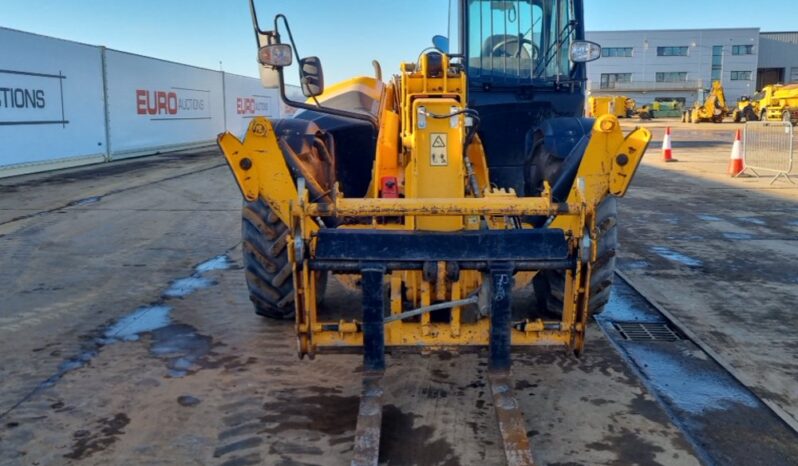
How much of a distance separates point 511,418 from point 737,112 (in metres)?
49.0

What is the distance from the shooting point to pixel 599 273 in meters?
4.77

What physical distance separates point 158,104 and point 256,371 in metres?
20.2

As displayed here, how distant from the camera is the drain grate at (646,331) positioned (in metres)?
5.21

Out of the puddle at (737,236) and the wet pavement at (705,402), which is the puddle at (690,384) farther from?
the puddle at (737,236)

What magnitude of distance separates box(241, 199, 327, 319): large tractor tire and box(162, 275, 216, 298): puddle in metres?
1.52

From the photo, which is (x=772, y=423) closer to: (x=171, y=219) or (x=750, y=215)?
(x=750, y=215)

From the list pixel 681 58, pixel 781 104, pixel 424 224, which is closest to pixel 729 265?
pixel 424 224

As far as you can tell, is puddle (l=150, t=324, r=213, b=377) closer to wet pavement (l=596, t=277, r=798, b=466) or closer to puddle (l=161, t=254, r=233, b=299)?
puddle (l=161, t=254, r=233, b=299)

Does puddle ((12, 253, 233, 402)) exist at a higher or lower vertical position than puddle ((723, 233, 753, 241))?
lower

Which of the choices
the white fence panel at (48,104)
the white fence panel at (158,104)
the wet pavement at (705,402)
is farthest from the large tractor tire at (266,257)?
the white fence panel at (158,104)

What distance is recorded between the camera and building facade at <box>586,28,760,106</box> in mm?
74062

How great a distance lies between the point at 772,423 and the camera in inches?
151

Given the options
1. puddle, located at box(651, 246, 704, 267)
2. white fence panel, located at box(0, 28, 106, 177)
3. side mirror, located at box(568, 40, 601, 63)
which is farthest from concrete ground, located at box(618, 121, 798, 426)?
white fence panel, located at box(0, 28, 106, 177)

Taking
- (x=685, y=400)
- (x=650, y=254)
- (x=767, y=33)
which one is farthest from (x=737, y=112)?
(x=685, y=400)
